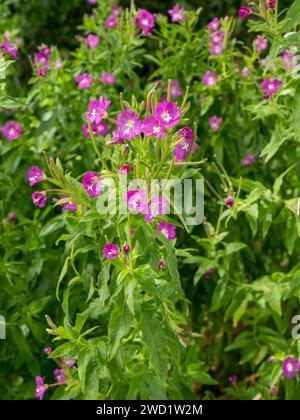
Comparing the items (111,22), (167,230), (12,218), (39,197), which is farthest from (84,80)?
(39,197)

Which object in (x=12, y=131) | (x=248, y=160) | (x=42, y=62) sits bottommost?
(x=248, y=160)

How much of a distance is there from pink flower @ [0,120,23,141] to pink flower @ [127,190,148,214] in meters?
1.27

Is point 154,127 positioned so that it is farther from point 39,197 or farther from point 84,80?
point 84,80

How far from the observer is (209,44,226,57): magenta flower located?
2.91 meters

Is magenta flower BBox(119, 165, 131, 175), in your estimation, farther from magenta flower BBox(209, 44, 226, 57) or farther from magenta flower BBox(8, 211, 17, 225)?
magenta flower BBox(209, 44, 226, 57)

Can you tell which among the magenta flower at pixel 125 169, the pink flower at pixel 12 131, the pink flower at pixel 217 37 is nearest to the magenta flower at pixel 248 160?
the pink flower at pixel 217 37

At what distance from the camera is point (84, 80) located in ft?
9.79

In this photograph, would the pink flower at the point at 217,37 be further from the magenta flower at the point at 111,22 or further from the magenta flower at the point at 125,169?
the magenta flower at the point at 125,169

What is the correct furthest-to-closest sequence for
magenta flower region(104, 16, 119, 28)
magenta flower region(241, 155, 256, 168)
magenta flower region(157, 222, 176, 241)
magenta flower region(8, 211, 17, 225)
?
1. magenta flower region(104, 16, 119, 28)
2. magenta flower region(241, 155, 256, 168)
3. magenta flower region(8, 211, 17, 225)
4. magenta flower region(157, 222, 176, 241)

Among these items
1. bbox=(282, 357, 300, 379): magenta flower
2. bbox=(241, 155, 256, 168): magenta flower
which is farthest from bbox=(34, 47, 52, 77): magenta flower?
bbox=(282, 357, 300, 379): magenta flower

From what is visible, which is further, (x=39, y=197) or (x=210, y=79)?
(x=210, y=79)

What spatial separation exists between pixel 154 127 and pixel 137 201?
19 cm

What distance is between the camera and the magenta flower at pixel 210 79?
2.96 m

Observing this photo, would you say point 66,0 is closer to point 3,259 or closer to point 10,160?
point 10,160
